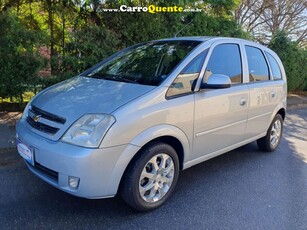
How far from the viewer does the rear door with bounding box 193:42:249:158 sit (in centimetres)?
302

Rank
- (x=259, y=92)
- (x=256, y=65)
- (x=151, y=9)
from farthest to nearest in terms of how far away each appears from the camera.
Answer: (x=151, y=9) < (x=256, y=65) < (x=259, y=92)

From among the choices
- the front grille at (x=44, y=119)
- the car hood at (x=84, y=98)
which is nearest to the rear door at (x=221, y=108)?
the car hood at (x=84, y=98)

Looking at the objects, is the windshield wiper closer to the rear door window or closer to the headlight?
the headlight

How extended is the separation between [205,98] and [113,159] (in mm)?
1201

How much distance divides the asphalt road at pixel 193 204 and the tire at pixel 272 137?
629 millimetres

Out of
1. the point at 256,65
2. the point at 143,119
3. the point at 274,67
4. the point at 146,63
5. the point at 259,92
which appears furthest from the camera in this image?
the point at 274,67

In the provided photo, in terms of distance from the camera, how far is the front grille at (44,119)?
2.46m

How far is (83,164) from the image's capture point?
2248mm

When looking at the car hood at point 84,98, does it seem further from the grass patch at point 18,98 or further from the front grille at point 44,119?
the grass patch at point 18,98

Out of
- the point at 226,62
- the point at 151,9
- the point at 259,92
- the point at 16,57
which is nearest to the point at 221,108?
the point at 226,62

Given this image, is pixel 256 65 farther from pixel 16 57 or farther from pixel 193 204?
pixel 16 57

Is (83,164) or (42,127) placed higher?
(42,127)

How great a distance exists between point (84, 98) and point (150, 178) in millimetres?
953

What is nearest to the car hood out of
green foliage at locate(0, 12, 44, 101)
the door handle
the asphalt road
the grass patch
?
the asphalt road
